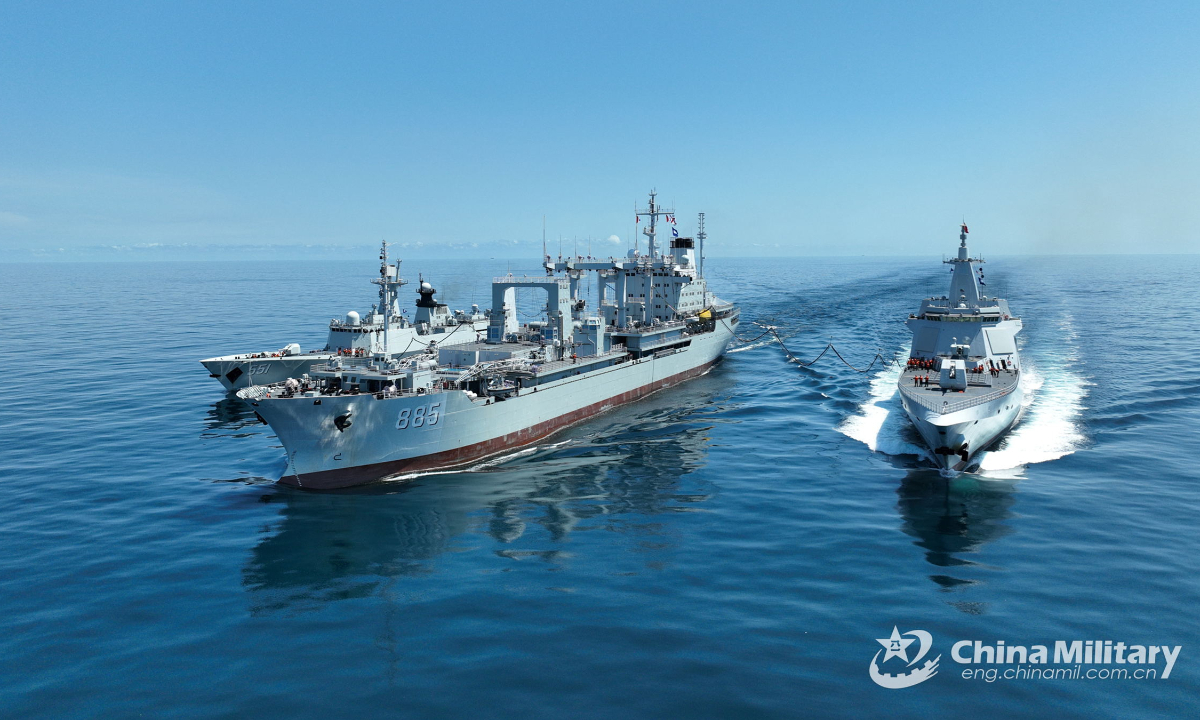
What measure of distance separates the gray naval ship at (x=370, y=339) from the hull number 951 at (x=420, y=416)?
8297 mm

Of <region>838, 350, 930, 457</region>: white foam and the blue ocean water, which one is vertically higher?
<region>838, 350, 930, 457</region>: white foam

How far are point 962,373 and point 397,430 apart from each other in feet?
100

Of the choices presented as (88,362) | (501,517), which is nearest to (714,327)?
(501,517)

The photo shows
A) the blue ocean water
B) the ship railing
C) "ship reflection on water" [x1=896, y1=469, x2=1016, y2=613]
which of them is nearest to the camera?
the blue ocean water

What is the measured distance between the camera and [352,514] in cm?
2823

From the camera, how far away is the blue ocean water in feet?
52.9

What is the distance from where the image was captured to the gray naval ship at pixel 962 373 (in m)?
31.2

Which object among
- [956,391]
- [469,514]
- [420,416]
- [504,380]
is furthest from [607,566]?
[956,391]

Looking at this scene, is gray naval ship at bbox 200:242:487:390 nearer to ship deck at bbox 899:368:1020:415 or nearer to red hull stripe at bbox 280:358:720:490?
red hull stripe at bbox 280:358:720:490

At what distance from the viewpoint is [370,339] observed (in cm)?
5641

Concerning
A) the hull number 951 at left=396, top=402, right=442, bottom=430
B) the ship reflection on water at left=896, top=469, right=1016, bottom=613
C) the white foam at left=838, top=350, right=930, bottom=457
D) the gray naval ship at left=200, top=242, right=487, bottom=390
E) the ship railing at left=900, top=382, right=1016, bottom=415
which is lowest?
the ship reflection on water at left=896, top=469, right=1016, bottom=613

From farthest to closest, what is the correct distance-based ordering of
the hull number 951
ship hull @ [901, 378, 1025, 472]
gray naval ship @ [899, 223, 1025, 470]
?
1. the hull number 951
2. gray naval ship @ [899, 223, 1025, 470]
3. ship hull @ [901, 378, 1025, 472]

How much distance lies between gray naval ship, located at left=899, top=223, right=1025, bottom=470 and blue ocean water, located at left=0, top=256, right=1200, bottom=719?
5.36 feet

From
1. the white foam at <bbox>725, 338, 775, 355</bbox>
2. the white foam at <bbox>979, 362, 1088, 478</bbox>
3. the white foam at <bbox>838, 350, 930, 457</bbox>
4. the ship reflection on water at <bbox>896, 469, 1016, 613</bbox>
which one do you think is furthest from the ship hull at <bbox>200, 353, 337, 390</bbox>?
the white foam at <bbox>979, 362, 1088, 478</bbox>
